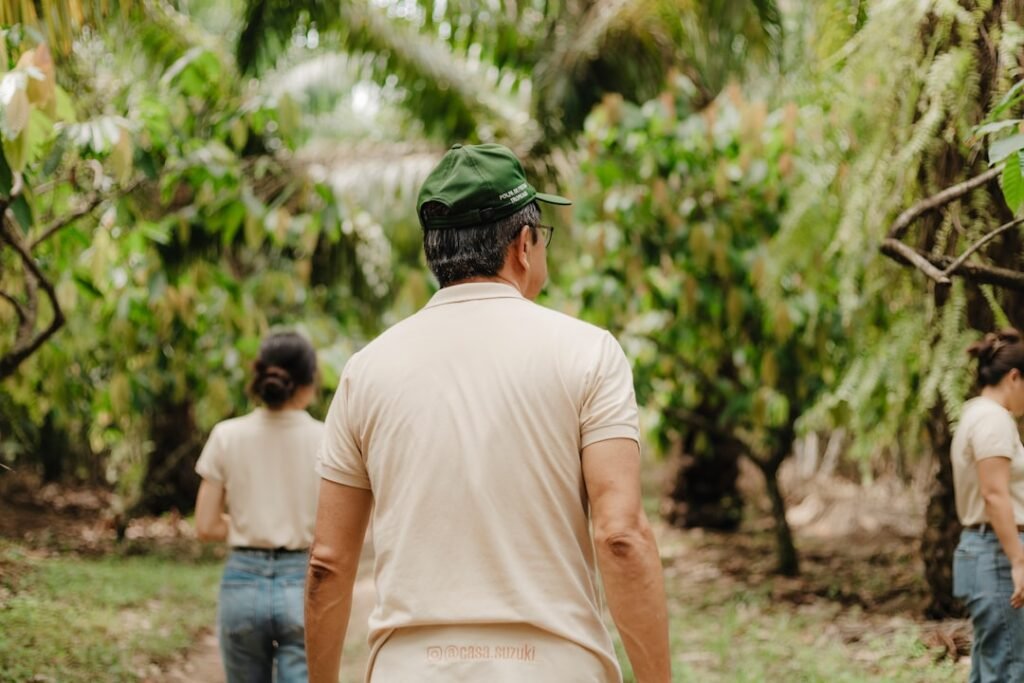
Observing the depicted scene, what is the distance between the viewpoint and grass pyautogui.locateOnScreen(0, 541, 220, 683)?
489 cm

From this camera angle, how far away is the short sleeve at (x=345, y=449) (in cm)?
213

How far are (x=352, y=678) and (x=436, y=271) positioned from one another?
14.6 ft

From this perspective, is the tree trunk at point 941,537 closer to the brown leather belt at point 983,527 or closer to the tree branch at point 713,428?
the brown leather belt at point 983,527

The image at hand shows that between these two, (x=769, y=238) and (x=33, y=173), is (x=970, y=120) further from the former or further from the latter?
(x=33, y=173)

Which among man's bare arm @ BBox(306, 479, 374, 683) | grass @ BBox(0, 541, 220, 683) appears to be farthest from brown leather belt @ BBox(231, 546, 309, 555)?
man's bare arm @ BBox(306, 479, 374, 683)

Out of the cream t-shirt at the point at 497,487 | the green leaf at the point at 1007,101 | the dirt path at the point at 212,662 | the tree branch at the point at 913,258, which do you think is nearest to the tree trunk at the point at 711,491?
the dirt path at the point at 212,662

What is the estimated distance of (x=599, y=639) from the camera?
A: 1954mm

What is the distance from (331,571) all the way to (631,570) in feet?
2.10

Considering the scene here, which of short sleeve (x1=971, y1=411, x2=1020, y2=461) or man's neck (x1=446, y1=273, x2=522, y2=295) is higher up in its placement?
man's neck (x1=446, y1=273, x2=522, y2=295)

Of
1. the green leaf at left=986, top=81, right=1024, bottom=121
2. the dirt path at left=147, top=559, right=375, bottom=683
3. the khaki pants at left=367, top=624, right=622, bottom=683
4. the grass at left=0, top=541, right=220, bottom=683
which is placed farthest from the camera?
the dirt path at left=147, top=559, right=375, bottom=683

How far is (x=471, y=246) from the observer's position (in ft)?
6.86

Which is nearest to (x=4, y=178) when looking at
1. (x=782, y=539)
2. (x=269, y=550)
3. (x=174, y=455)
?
(x=269, y=550)

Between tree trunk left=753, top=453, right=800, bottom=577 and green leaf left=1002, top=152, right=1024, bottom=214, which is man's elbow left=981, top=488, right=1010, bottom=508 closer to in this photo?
green leaf left=1002, top=152, right=1024, bottom=214

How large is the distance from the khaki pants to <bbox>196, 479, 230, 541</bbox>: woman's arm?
7.51 ft
